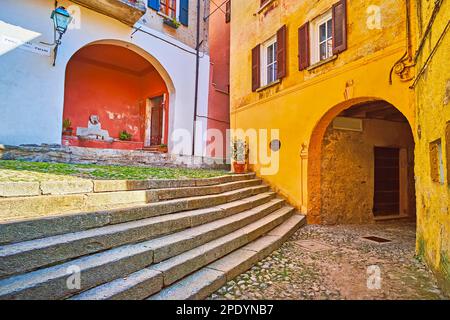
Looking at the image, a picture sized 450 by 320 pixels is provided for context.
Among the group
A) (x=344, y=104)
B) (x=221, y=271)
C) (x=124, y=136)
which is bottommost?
(x=221, y=271)

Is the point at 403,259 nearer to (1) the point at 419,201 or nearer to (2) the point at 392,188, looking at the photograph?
(1) the point at 419,201

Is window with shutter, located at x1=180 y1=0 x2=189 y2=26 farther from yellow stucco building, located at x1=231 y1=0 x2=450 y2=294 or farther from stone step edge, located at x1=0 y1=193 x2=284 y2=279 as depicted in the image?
stone step edge, located at x1=0 y1=193 x2=284 y2=279

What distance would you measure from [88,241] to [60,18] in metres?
6.14

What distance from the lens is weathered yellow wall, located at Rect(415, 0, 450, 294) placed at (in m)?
2.60

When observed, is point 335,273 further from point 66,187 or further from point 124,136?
point 124,136

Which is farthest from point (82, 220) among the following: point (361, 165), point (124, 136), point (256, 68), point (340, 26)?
point (124, 136)

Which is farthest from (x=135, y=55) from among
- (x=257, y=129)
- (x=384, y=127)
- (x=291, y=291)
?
(x=291, y=291)

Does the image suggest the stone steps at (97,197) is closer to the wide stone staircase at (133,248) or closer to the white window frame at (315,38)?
the wide stone staircase at (133,248)

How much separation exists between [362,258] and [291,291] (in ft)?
5.51

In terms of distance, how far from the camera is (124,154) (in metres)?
6.64

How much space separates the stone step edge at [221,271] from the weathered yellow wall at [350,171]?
222 cm

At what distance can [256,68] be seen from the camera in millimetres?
7723

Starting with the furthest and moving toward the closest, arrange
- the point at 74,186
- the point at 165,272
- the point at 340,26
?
the point at 340,26 → the point at 74,186 → the point at 165,272

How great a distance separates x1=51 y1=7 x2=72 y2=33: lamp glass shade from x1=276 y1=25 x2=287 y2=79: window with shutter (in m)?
5.24
